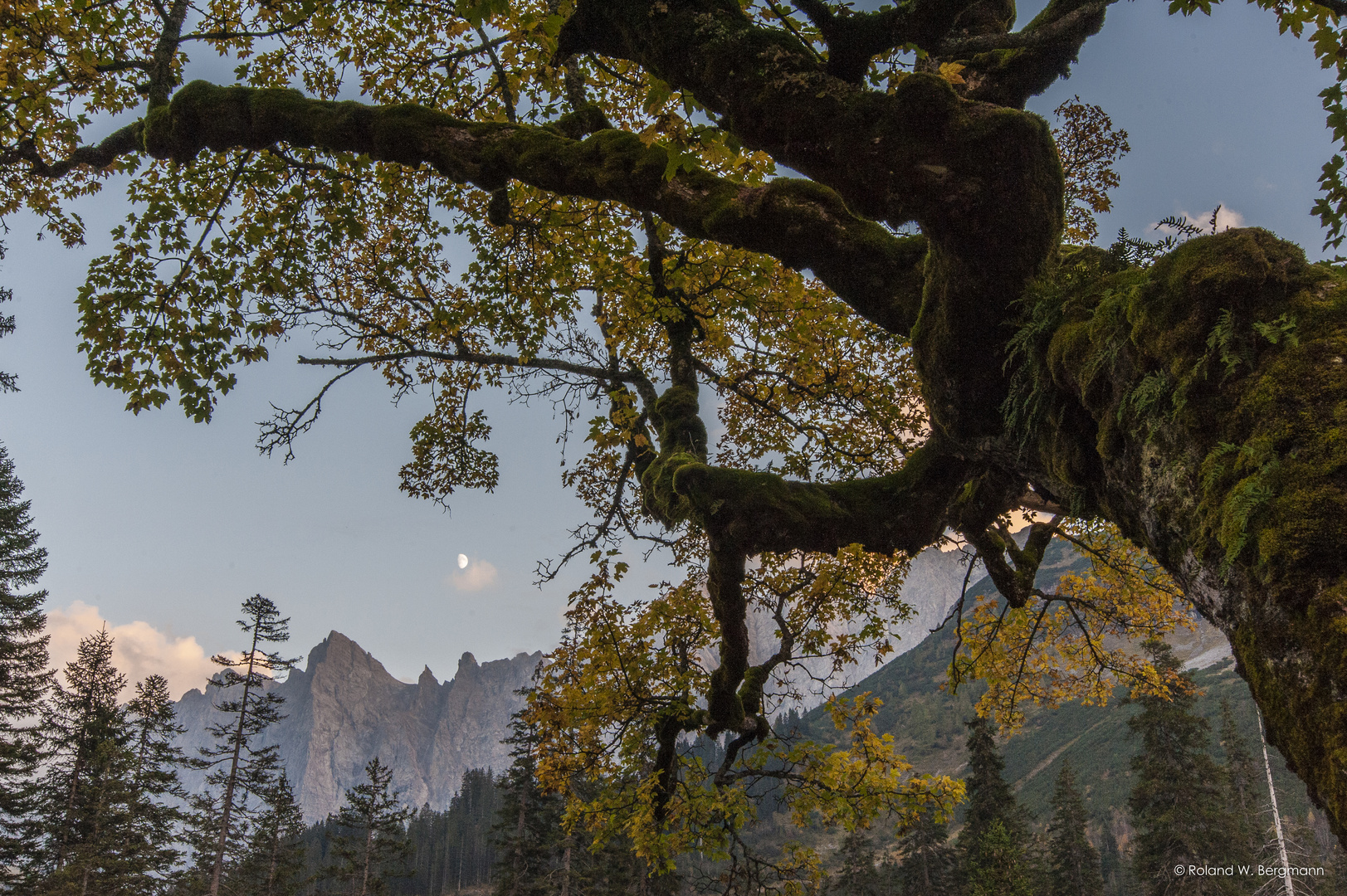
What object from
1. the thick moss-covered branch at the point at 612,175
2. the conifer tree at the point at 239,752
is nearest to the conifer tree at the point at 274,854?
the conifer tree at the point at 239,752

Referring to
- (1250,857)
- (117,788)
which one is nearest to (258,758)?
(117,788)

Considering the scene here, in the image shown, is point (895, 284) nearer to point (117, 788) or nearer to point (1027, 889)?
point (1027, 889)

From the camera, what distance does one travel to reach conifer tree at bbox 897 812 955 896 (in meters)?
37.6

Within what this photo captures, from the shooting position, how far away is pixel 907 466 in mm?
5531

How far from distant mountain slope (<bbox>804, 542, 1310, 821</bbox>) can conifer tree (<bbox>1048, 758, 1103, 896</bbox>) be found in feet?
97.7

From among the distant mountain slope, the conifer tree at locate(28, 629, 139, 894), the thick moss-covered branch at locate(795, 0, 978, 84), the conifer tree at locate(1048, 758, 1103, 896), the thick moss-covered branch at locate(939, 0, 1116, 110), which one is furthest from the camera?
the distant mountain slope

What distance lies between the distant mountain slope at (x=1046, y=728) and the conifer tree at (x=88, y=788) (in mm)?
64185

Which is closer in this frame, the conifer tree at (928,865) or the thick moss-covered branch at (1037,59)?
the thick moss-covered branch at (1037,59)

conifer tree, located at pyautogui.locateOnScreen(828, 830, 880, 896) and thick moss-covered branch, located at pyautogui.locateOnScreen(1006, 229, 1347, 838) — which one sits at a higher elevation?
thick moss-covered branch, located at pyautogui.locateOnScreen(1006, 229, 1347, 838)

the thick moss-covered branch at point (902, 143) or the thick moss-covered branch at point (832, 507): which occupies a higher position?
the thick moss-covered branch at point (902, 143)

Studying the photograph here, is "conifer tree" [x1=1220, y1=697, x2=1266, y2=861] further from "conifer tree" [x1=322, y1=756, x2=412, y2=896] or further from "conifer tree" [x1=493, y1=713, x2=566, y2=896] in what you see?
"conifer tree" [x1=322, y1=756, x2=412, y2=896]

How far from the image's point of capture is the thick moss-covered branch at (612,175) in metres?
4.34

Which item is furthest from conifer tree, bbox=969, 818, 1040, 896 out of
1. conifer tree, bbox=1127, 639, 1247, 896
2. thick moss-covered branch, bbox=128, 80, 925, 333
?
thick moss-covered branch, bbox=128, 80, 925, 333

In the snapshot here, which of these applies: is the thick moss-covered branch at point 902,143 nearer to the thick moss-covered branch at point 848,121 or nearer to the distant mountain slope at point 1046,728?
the thick moss-covered branch at point 848,121
